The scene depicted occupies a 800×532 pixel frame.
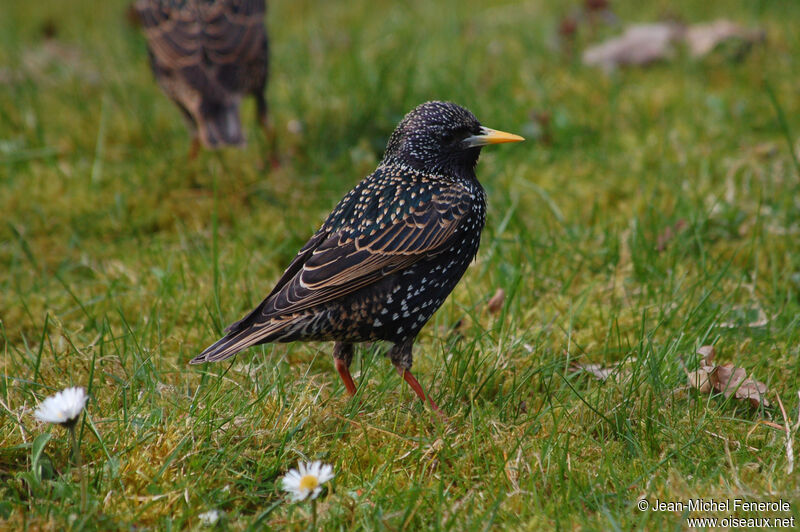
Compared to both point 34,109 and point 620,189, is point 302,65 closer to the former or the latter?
point 34,109

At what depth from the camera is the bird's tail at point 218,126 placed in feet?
18.6

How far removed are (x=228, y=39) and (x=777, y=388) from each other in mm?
4029

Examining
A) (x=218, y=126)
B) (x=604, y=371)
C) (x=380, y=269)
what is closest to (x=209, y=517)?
(x=380, y=269)

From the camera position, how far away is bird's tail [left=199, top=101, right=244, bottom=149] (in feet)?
18.6

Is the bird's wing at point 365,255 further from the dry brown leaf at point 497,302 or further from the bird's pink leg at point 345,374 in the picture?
the dry brown leaf at point 497,302

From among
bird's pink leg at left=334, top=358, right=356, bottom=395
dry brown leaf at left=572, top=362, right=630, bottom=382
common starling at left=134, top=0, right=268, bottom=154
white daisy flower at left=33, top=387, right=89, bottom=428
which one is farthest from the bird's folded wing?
white daisy flower at left=33, top=387, right=89, bottom=428

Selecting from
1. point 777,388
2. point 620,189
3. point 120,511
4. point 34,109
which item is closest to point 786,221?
point 620,189

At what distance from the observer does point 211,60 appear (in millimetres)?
5805

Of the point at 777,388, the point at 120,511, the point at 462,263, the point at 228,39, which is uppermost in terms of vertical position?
the point at 228,39

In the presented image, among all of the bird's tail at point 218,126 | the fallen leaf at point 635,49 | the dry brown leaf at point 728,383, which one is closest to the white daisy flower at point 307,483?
the dry brown leaf at point 728,383

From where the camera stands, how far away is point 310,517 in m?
2.88

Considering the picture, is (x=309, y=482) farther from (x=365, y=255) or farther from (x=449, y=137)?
(x=449, y=137)

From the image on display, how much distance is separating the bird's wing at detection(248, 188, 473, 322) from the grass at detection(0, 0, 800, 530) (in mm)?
330

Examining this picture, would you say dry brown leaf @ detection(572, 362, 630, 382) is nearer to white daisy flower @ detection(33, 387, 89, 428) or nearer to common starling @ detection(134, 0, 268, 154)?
white daisy flower @ detection(33, 387, 89, 428)
